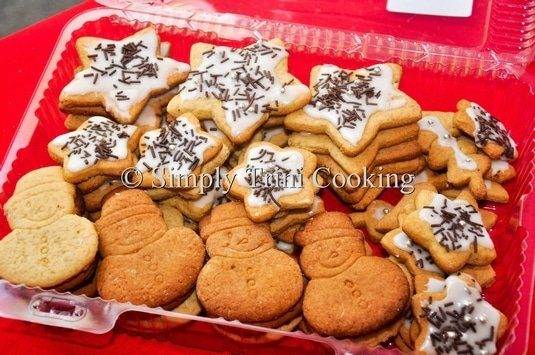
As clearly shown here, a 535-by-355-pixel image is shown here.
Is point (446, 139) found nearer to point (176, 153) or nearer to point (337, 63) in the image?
point (337, 63)

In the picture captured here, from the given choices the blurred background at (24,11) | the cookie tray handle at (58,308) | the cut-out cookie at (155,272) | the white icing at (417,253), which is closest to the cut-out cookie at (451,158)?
the white icing at (417,253)

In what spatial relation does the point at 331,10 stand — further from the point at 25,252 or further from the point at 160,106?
the point at 25,252

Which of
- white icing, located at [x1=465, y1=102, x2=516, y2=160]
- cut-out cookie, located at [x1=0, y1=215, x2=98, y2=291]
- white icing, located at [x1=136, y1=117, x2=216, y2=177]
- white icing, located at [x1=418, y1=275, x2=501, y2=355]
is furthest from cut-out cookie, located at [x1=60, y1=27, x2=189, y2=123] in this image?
white icing, located at [x1=418, y1=275, x2=501, y2=355]

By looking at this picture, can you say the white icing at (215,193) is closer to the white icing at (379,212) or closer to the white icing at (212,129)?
the white icing at (212,129)

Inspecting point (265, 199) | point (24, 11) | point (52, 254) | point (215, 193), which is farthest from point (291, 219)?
point (24, 11)

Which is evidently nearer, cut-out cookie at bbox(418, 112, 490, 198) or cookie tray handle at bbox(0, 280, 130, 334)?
cookie tray handle at bbox(0, 280, 130, 334)

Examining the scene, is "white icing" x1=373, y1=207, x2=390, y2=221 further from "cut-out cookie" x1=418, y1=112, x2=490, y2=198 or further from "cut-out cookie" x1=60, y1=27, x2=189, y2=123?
"cut-out cookie" x1=60, y1=27, x2=189, y2=123
